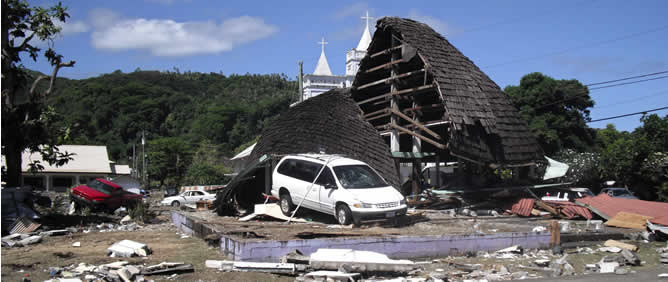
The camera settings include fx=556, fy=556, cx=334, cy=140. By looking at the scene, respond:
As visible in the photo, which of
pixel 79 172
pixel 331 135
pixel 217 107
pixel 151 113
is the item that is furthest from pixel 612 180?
pixel 151 113

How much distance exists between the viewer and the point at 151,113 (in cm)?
10731

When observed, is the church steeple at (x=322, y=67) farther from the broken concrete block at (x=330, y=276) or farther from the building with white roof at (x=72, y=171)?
the broken concrete block at (x=330, y=276)

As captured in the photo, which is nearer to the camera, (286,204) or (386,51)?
(286,204)

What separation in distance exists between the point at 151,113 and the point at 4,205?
9608 cm

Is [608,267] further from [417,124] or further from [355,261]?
[417,124]

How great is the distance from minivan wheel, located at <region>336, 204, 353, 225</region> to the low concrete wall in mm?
2937

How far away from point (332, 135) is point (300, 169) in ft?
13.3

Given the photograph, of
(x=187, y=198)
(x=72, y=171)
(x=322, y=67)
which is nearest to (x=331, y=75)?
(x=322, y=67)

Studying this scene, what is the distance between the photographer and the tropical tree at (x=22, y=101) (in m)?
16.4

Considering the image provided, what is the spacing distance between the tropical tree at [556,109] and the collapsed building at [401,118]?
79.6 feet

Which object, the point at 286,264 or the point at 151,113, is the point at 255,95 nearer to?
the point at 151,113

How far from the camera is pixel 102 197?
21984mm

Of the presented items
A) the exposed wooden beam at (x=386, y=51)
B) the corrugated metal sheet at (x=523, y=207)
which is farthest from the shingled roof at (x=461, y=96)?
the corrugated metal sheet at (x=523, y=207)

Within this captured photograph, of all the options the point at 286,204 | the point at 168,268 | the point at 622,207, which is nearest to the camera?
the point at 168,268
